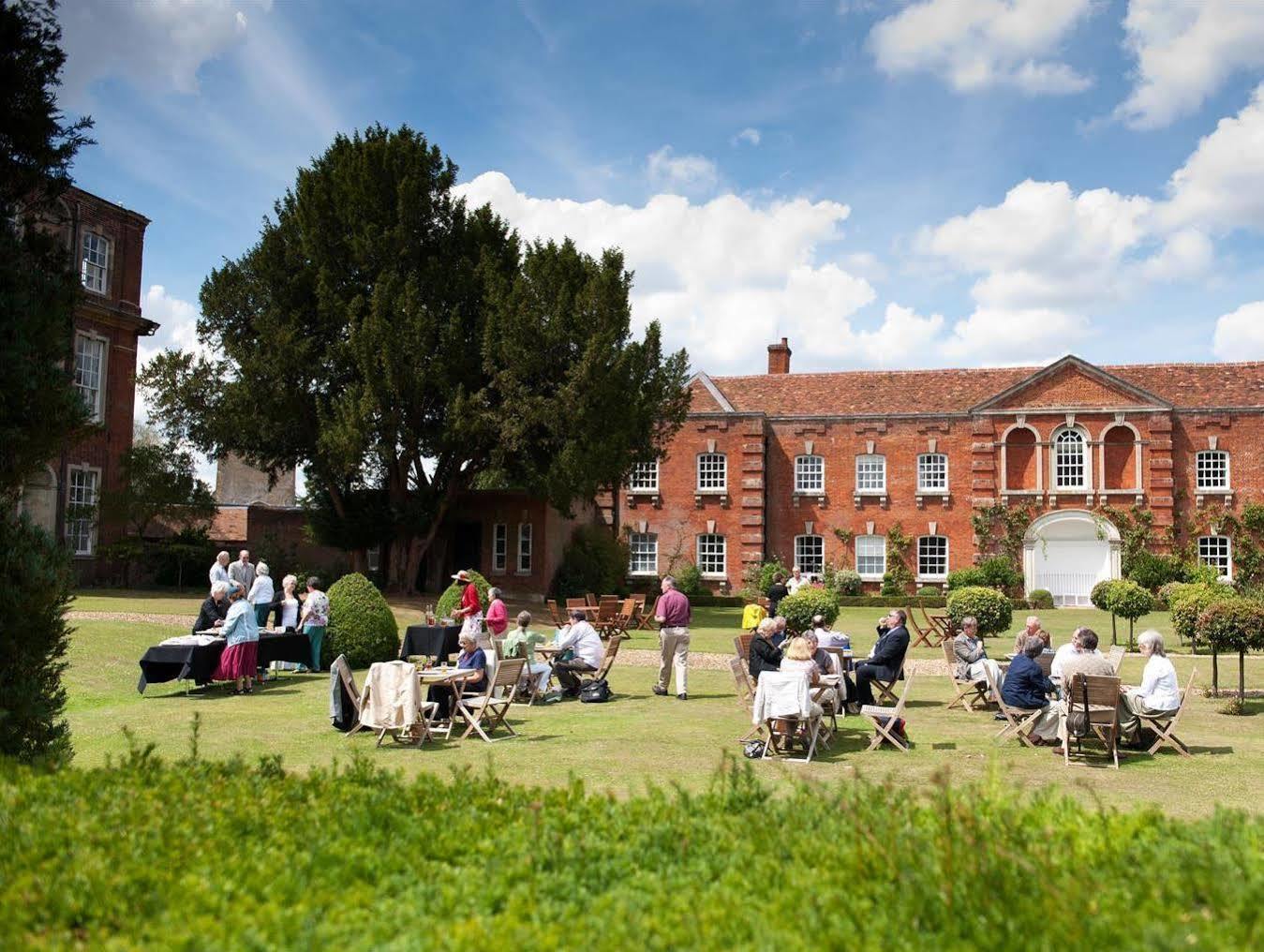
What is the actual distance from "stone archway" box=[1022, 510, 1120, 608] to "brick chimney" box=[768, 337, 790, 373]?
11582mm

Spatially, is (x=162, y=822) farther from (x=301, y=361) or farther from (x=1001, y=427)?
(x=1001, y=427)

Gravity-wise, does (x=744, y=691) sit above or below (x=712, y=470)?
below

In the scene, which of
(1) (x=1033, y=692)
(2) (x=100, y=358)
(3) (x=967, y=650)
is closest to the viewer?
(1) (x=1033, y=692)

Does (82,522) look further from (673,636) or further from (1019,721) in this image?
(1019,721)

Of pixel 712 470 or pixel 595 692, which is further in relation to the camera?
pixel 712 470

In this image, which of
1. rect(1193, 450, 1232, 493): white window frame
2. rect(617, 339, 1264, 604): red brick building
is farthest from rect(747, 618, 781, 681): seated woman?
rect(1193, 450, 1232, 493): white window frame

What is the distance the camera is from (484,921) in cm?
373

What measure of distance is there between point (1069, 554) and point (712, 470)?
1252 cm

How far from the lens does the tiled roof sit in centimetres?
3497

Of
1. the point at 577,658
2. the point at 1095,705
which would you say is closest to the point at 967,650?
the point at 1095,705

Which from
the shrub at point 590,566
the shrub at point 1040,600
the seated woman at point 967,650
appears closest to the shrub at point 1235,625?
the seated woman at point 967,650

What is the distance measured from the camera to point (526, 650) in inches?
549

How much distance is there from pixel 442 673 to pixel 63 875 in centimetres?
770

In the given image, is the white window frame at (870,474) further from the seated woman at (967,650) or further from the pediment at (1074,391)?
the seated woman at (967,650)
